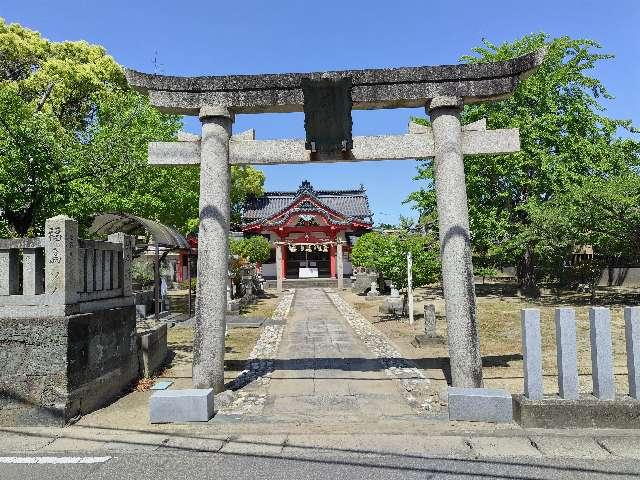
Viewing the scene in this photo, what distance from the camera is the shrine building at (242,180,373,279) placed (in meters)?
34.4

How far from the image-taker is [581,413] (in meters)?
5.00

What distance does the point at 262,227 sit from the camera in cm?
3450

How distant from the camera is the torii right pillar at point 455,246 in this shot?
19.5 feet

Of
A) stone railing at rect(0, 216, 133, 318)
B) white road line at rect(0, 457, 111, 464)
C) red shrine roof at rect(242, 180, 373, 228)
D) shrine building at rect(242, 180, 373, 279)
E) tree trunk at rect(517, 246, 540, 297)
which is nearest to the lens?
white road line at rect(0, 457, 111, 464)

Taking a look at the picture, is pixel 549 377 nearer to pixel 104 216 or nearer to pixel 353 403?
pixel 353 403

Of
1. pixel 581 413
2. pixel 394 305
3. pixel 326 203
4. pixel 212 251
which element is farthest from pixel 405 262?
pixel 326 203

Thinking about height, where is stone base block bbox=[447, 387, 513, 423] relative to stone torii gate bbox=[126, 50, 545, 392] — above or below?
below

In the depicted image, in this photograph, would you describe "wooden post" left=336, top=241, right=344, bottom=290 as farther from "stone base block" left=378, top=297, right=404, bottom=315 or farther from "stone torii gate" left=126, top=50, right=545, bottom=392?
"stone torii gate" left=126, top=50, right=545, bottom=392

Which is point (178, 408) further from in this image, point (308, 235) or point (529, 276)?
point (308, 235)

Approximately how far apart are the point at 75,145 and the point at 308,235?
24.0 meters

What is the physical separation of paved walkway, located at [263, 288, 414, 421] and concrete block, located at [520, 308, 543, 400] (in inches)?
59.7

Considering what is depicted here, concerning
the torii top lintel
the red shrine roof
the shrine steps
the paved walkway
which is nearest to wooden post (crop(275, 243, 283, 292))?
the shrine steps

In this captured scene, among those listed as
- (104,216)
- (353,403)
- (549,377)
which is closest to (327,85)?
(353,403)

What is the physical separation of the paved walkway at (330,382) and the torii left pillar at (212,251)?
3.32 feet
